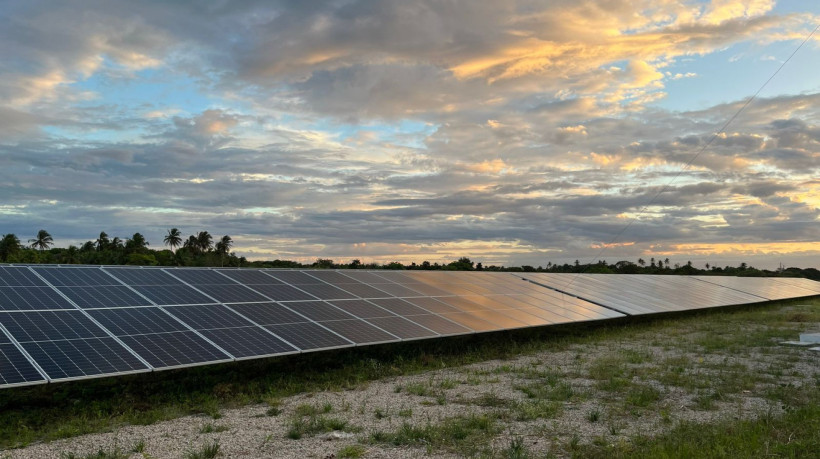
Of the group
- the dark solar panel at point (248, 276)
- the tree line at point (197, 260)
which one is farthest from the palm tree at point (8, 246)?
the dark solar panel at point (248, 276)

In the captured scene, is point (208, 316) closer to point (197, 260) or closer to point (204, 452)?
point (204, 452)

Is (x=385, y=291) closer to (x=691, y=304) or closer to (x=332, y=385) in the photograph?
(x=332, y=385)

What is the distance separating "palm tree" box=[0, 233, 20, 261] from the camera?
3930 inches

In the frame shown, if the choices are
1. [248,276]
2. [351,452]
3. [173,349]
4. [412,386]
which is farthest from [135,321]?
[351,452]

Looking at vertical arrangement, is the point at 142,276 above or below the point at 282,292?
above

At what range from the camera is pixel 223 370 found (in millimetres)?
16703

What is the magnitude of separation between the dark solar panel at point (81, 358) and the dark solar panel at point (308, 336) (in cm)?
402

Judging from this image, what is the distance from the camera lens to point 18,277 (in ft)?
52.8

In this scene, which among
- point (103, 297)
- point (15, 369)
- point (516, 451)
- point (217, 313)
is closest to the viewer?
point (516, 451)

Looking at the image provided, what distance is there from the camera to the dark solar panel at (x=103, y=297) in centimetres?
1542

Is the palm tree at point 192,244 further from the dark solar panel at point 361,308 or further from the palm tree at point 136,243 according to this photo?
the dark solar panel at point 361,308

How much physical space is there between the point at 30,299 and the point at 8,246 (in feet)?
347

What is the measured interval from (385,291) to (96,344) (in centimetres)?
1186

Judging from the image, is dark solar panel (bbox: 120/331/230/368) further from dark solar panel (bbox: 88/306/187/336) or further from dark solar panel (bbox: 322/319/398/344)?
dark solar panel (bbox: 322/319/398/344)
